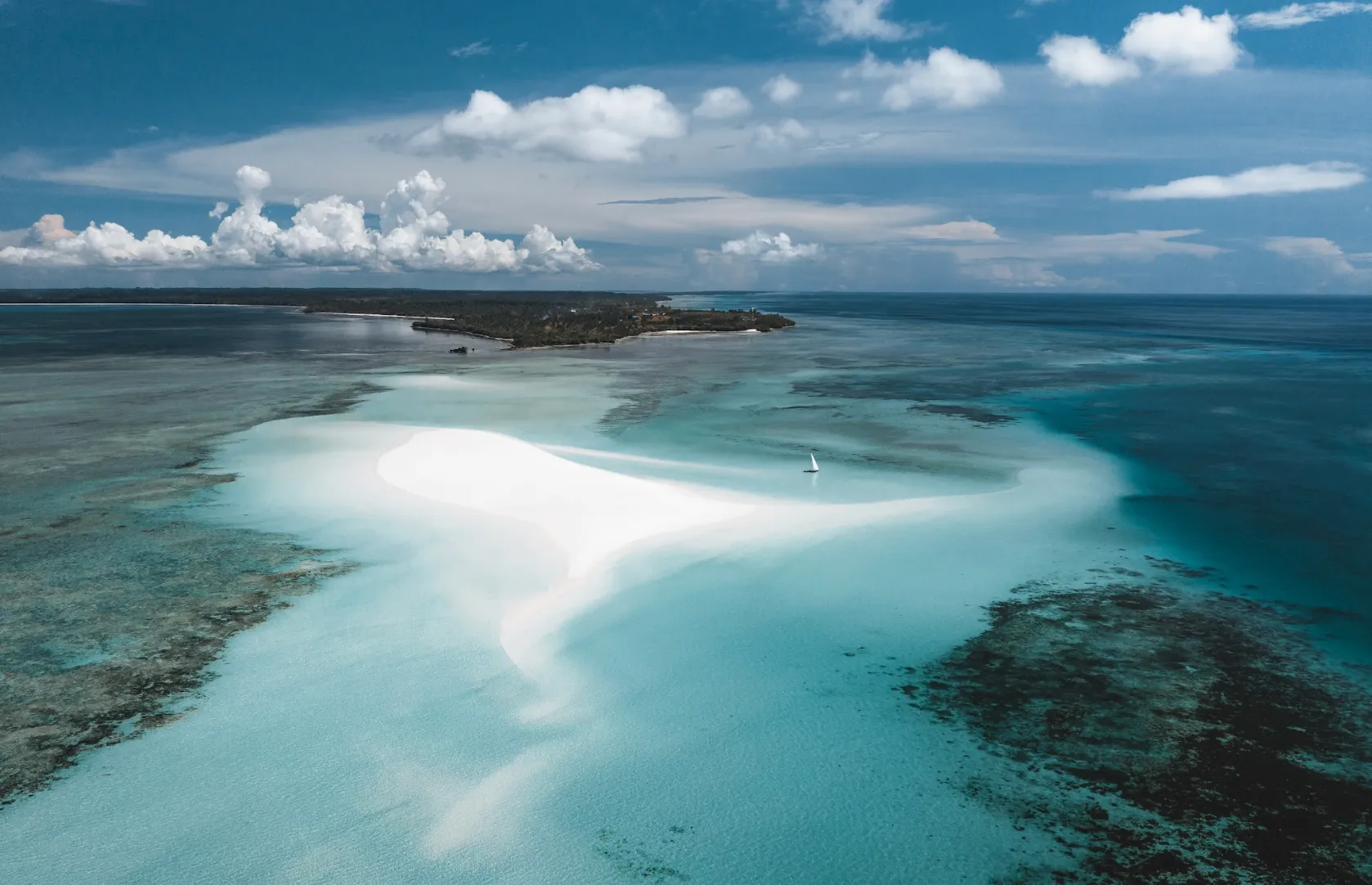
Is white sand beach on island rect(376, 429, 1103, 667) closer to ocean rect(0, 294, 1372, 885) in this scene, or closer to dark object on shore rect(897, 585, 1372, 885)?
ocean rect(0, 294, 1372, 885)

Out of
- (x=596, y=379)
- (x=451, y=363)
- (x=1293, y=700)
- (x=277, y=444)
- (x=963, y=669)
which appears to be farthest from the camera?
(x=451, y=363)

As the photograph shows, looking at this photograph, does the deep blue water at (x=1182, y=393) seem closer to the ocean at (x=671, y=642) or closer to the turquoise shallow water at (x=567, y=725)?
the ocean at (x=671, y=642)

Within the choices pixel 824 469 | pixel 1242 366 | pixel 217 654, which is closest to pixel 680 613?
pixel 217 654

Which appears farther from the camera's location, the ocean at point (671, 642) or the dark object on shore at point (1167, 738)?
the ocean at point (671, 642)

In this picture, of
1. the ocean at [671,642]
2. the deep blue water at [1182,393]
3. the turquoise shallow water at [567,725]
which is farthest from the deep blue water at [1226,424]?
the turquoise shallow water at [567,725]

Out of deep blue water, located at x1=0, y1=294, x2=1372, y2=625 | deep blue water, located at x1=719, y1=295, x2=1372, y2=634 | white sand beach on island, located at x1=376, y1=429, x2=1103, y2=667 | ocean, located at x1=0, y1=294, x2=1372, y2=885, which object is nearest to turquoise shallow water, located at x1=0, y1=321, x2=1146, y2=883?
ocean, located at x1=0, y1=294, x2=1372, y2=885

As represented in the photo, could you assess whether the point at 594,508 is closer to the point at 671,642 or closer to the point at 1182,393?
the point at 671,642

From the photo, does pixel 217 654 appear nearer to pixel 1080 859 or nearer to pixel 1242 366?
pixel 1080 859
